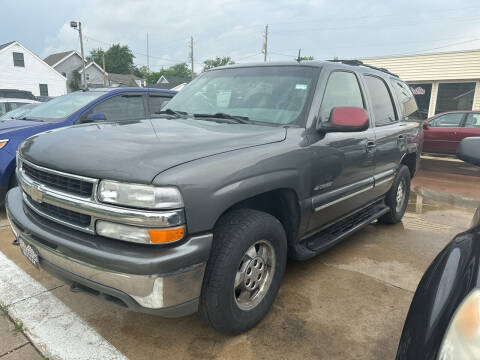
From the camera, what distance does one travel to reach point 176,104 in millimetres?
3525

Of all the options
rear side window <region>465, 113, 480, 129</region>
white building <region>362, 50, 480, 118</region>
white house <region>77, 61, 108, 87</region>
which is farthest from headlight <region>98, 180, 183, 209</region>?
white house <region>77, 61, 108, 87</region>

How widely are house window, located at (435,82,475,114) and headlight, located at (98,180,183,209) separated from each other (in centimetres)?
→ 1998

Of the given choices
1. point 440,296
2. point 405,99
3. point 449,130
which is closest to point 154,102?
point 405,99

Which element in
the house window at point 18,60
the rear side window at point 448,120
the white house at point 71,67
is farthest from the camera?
the white house at point 71,67

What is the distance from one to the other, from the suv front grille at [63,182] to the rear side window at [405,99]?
3914mm

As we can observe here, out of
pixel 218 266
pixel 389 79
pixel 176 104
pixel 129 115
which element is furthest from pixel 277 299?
pixel 129 115

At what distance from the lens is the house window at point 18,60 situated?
32281 millimetres

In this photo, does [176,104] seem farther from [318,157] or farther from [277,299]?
[277,299]

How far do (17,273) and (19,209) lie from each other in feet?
3.26

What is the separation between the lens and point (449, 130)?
10.3 metres

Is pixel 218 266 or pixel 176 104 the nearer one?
pixel 218 266

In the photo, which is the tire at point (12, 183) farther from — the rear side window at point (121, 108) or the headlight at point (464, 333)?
the headlight at point (464, 333)

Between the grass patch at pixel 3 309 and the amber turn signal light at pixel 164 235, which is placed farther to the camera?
the grass patch at pixel 3 309

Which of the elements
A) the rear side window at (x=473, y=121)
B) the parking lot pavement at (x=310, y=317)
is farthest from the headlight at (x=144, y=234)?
the rear side window at (x=473, y=121)
